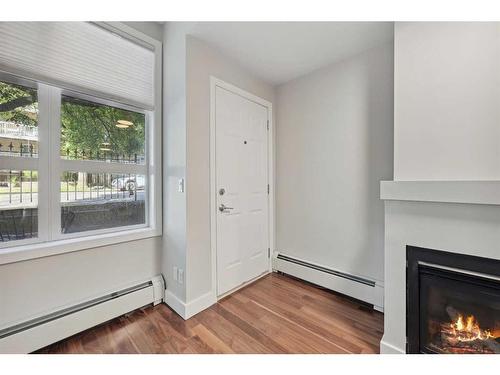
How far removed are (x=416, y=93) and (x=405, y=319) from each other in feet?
4.55

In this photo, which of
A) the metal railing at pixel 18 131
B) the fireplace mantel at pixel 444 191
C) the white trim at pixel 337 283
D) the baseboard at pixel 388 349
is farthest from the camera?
the white trim at pixel 337 283

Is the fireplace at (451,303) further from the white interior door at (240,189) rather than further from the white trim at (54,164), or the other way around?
the white trim at (54,164)

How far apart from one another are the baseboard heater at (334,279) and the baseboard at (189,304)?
0.95m

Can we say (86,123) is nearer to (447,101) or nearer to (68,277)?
(68,277)

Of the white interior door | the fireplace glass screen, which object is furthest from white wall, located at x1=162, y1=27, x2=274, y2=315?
the fireplace glass screen

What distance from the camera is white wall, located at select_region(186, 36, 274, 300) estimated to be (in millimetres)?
1799

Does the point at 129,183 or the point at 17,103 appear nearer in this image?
the point at 17,103

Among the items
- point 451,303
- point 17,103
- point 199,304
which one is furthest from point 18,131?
point 451,303

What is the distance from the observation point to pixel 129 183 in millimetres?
2002

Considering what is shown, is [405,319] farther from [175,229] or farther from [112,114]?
[112,114]

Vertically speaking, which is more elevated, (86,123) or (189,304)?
(86,123)

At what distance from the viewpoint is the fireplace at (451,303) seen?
111 cm

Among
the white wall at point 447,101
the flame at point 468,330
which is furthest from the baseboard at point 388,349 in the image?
the white wall at point 447,101

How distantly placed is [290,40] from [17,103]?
6.86ft
